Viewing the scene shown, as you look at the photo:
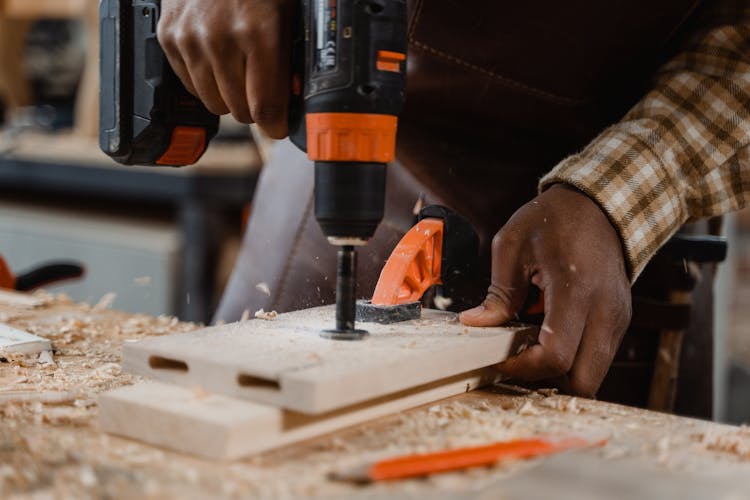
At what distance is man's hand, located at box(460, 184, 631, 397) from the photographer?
1.08m

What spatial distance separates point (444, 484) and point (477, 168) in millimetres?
757

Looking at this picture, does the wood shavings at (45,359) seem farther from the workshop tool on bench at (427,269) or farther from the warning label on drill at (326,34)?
the warning label on drill at (326,34)

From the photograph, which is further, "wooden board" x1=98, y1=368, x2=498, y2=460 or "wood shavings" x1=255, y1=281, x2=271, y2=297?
"wood shavings" x1=255, y1=281, x2=271, y2=297

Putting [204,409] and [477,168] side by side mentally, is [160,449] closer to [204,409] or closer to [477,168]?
[204,409]

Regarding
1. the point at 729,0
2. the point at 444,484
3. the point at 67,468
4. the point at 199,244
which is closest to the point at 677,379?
the point at 729,0

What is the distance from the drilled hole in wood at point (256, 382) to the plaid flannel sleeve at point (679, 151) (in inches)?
20.0

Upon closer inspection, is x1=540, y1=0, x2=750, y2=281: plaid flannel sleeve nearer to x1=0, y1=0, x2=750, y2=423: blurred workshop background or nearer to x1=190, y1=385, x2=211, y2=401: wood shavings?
x1=190, y1=385, x2=211, y2=401: wood shavings

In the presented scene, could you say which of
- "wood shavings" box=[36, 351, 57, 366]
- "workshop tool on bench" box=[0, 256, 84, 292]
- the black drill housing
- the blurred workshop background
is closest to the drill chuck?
the black drill housing

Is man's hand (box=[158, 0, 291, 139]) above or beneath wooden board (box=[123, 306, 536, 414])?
above

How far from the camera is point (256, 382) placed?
34.5 inches

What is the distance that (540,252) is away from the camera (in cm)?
111

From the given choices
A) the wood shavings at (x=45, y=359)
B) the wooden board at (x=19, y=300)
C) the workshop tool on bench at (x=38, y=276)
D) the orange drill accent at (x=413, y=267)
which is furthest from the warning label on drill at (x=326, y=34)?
the workshop tool on bench at (x=38, y=276)

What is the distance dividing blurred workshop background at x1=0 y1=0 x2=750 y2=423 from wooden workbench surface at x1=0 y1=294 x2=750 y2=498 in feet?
5.68

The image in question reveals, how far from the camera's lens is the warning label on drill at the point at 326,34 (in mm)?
960
